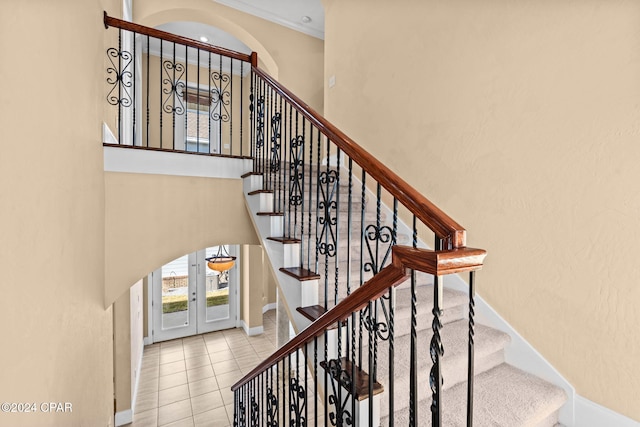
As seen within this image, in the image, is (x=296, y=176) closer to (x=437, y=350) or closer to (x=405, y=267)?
(x=405, y=267)

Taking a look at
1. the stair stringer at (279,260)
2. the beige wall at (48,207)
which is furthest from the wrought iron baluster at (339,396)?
the beige wall at (48,207)

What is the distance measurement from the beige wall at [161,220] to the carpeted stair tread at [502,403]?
1930 millimetres

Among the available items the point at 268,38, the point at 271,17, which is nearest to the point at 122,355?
the point at 268,38

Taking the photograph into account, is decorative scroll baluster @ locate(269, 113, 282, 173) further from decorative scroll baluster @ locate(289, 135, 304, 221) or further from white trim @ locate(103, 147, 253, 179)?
white trim @ locate(103, 147, 253, 179)

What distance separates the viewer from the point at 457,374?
1.68 m

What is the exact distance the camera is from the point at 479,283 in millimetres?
2133

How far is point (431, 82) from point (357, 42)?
50.3 inches

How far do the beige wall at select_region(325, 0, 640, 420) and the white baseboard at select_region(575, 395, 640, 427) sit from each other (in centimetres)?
4

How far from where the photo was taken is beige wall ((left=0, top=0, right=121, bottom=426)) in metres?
0.90

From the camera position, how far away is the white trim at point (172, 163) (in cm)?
227

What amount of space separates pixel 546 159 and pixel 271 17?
173 inches

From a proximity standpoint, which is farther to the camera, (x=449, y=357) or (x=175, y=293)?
(x=175, y=293)

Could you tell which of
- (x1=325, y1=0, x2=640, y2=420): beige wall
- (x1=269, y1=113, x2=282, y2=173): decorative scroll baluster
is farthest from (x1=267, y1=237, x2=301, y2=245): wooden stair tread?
(x1=325, y1=0, x2=640, y2=420): beige wall

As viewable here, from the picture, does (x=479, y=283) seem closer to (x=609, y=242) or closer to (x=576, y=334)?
(x=576, y=334)
